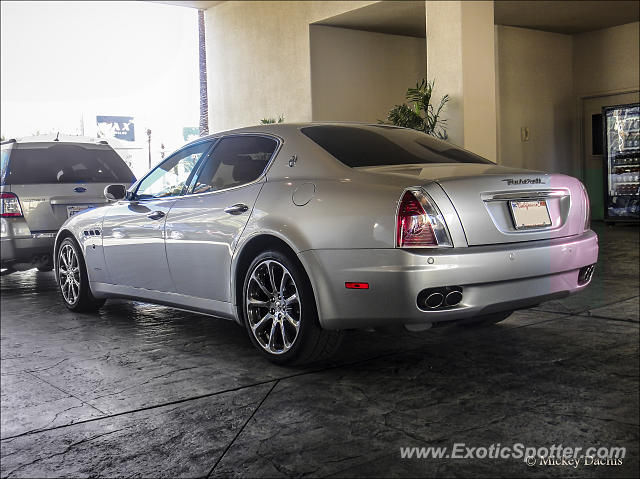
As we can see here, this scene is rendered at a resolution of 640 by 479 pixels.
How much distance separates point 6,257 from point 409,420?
5.22 m

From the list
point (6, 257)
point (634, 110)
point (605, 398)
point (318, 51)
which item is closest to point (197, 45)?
point (318, 51)

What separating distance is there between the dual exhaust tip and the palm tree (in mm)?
15510

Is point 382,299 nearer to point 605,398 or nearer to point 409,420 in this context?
point 409,420

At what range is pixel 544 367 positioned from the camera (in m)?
3.86

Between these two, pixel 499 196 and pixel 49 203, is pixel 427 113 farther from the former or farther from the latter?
pixel 499 196

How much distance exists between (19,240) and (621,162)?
12.4 metres

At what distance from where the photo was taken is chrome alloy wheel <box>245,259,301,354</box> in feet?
12.8

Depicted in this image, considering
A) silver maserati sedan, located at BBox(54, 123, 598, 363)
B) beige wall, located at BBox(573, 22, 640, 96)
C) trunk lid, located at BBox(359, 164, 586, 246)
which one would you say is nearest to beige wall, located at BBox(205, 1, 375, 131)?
beige wall, located at BBox(573, 22, 640, 96)

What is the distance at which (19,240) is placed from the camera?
6.96 metres

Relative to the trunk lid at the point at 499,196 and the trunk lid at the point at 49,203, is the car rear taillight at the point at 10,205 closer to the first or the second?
the trunk lid at the point at 49,203

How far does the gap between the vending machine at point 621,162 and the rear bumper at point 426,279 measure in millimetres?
12208

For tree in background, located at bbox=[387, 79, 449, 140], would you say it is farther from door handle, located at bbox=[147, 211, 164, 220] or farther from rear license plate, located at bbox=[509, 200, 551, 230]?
rear license plate, located at bbox=[509, 200, 551, 230]

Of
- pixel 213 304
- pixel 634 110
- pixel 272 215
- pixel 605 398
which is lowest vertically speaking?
pixel 605 398

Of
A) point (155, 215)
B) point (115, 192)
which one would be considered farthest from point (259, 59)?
point (155, 215)
